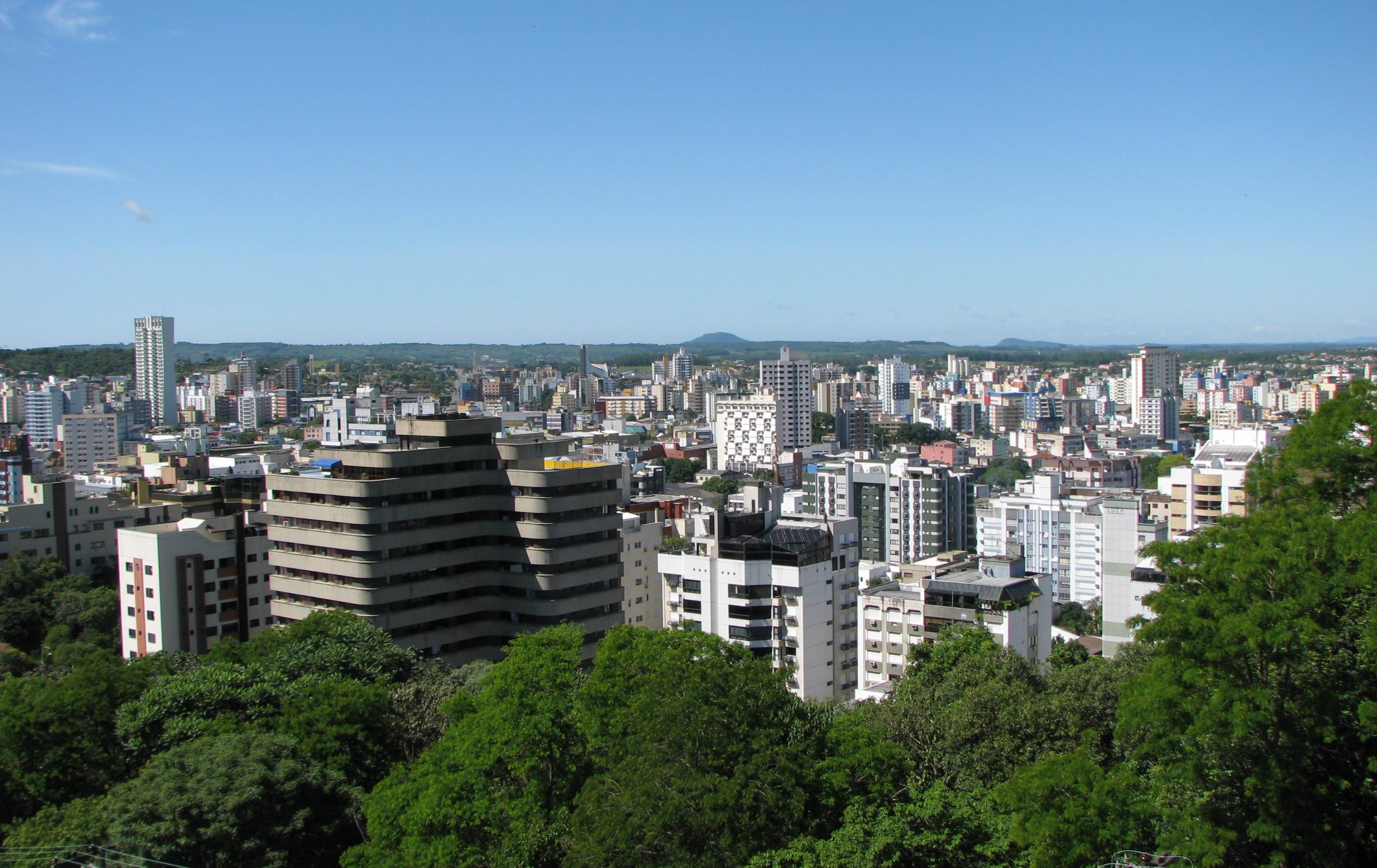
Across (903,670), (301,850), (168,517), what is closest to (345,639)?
(301,850)

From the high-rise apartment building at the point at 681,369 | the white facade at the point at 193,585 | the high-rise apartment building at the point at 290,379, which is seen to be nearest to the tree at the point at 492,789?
the white facade at the point at 193,585

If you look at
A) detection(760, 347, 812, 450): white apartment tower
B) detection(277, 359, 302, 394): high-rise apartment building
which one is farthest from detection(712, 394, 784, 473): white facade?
detection(277, 359, 302, 394): high-rise apartment building

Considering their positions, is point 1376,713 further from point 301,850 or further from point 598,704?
point 301,850

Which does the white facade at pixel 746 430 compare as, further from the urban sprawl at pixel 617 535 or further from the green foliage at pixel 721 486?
the green foliage at pixel 721 486

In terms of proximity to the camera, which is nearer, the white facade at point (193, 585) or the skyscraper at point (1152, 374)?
the white facade at point (193, 585)

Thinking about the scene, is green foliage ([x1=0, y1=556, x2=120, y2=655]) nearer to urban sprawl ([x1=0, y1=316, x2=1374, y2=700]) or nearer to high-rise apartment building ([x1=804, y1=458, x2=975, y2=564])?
urban sprawl ([x1=0, y1=316, x2=1374, y2=700])
